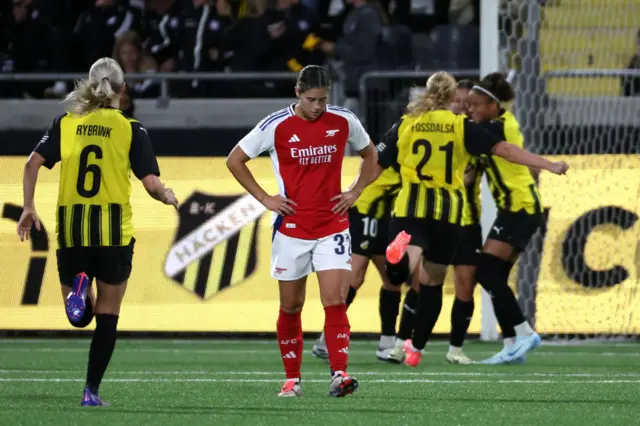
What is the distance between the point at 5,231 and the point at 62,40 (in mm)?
4810

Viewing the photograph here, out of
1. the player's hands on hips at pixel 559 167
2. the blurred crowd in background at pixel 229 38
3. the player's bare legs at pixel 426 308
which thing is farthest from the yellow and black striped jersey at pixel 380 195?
the blurred crowd in background at pixel 229 38

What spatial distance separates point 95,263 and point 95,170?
45cm

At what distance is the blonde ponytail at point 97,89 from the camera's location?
707 cm

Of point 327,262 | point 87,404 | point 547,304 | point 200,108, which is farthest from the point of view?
point 200,108

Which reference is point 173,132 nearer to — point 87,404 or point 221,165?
point 221,165

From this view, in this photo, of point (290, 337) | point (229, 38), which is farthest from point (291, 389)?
point (229, 38)

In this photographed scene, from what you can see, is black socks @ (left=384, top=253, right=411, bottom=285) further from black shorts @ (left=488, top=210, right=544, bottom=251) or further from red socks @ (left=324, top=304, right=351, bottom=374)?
red socks @ (left=324, top=304, right=351, bottom=374)

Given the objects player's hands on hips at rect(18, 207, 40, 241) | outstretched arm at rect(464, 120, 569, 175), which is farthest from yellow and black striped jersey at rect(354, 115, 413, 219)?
player's hands on hips at rect(18, 207, 40, 241)

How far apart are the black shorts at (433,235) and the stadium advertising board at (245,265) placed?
2.48m

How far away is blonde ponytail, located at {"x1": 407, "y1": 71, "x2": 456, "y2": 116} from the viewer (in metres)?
9.49

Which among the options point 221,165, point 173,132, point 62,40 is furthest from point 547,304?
point 62,40

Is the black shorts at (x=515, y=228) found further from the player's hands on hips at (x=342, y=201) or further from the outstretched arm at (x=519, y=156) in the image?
the player's hands on hips at (x=342, y=201)

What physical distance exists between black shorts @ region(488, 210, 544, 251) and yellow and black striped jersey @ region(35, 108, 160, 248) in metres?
3.71

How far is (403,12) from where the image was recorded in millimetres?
16375
